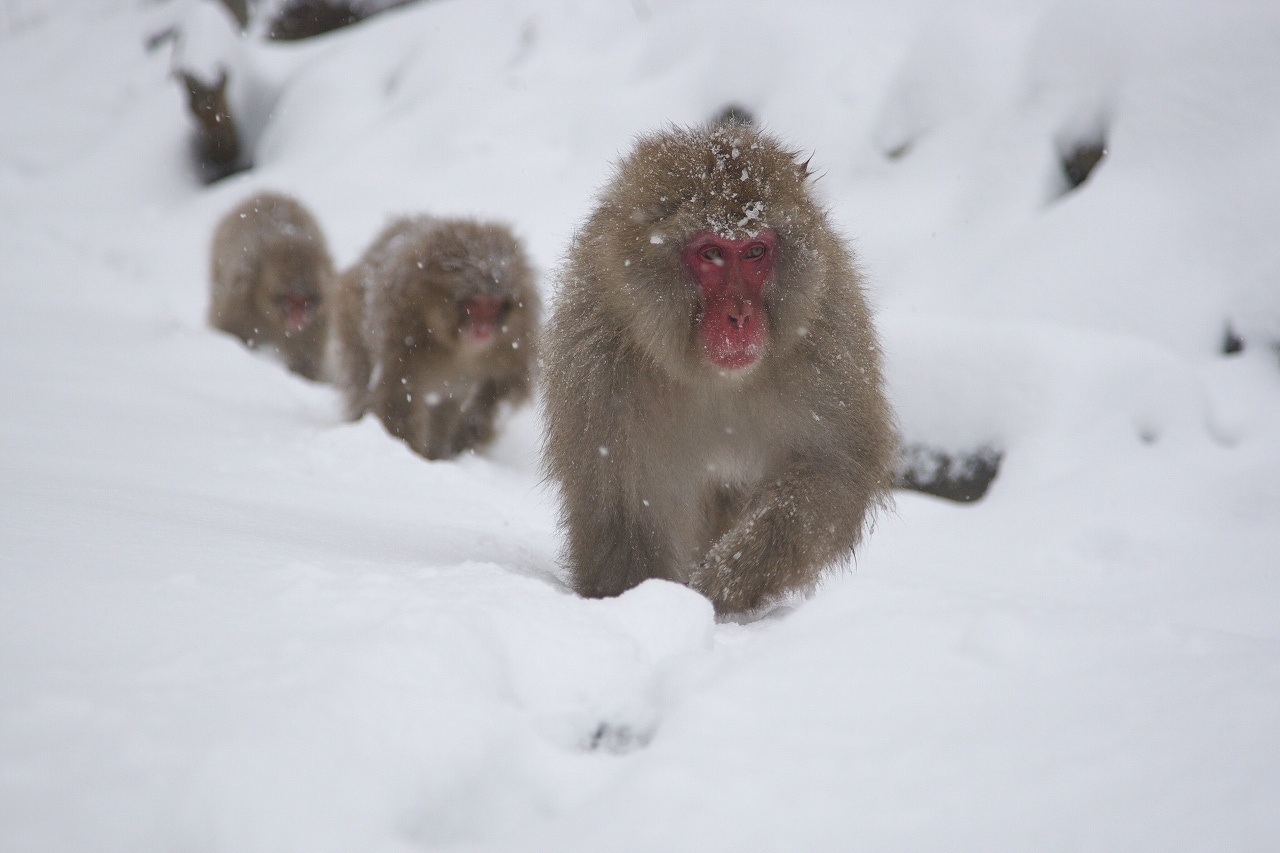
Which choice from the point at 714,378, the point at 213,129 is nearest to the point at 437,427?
the point at 714,378

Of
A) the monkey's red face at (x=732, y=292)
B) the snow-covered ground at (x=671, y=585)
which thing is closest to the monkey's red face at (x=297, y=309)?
the snow-covered ground at (x=671, y=585)

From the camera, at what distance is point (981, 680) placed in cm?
131

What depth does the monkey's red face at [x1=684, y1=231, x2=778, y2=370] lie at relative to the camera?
2.27 m

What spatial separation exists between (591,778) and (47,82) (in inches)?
638

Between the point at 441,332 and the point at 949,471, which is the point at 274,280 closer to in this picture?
the point at 441,332

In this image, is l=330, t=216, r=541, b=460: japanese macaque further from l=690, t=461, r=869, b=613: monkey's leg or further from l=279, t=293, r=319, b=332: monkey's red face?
l=690, t=461, r=869, b=613: monkey's leg

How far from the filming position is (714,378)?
2.39 meters

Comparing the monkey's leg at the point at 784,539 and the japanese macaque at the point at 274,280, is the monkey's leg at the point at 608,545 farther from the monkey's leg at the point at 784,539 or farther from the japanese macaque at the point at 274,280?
the japanese macaque at the point at 274,280

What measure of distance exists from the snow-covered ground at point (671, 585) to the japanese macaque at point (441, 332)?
1.02 feet

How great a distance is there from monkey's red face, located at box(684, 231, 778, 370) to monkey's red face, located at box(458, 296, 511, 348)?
2892 mm

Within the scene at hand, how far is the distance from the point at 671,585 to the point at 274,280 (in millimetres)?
5719

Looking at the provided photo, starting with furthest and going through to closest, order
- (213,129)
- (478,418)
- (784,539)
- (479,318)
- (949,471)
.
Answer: (213,129) → (478,418) → (479,318) → (949,471) → (784,539)

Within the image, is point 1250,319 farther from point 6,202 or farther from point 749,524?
point 6,202

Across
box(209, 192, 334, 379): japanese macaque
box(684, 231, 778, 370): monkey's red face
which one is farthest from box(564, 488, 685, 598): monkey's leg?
box(209, 192, 334, 379): japanese macaque
